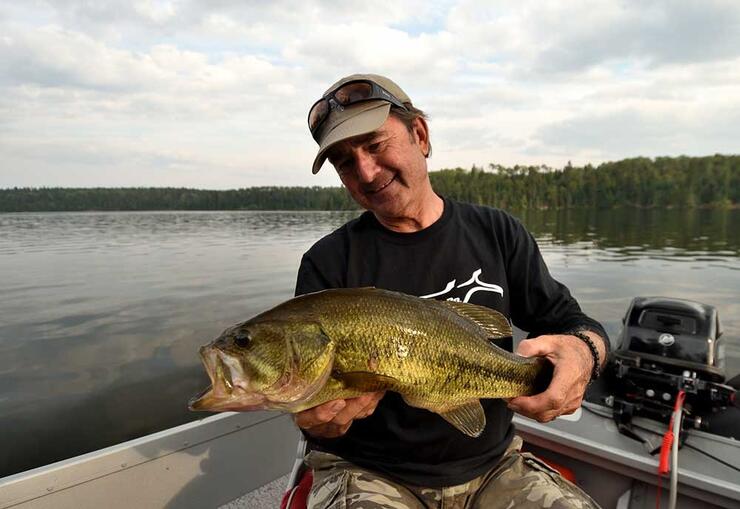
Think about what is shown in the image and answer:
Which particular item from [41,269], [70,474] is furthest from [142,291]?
[70,474]

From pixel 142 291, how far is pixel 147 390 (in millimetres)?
8915

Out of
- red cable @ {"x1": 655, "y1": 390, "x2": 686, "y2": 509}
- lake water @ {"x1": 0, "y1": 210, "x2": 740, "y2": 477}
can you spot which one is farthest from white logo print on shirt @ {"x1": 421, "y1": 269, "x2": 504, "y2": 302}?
lake water @ {"x1": 0, "y1": 210, "x2": 740, "y2": 477}

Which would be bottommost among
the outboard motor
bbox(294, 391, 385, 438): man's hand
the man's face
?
the outboard motor

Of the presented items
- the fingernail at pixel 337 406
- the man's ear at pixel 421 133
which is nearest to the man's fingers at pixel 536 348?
the fingernail at pixel 337 406

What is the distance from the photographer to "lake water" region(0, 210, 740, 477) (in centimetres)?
724

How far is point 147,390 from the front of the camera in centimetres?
800

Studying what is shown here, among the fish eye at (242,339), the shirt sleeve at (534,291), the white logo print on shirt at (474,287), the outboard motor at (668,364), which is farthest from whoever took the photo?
the outboard motor at (668,364)

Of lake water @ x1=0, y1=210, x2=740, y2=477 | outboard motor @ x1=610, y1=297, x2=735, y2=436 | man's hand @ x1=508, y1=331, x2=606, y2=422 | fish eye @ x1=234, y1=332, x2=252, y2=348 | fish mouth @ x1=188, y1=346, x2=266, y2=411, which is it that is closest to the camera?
fish mouth @ x1=188, y1=346, x2=266, y2=411

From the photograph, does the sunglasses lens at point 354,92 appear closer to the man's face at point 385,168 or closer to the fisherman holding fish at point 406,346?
the fisherman holding fish at point 406,346

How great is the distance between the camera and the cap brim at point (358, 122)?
2.45m

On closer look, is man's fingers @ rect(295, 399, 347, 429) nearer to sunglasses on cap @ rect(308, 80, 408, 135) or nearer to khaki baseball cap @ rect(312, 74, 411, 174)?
khaki baseball cap @ rect(312, 74, 411, 174)

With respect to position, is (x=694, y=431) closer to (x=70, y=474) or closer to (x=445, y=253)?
(x=445, y=253)

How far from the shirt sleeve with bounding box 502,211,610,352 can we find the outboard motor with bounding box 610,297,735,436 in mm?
1246

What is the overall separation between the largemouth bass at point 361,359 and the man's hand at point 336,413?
49 mm
